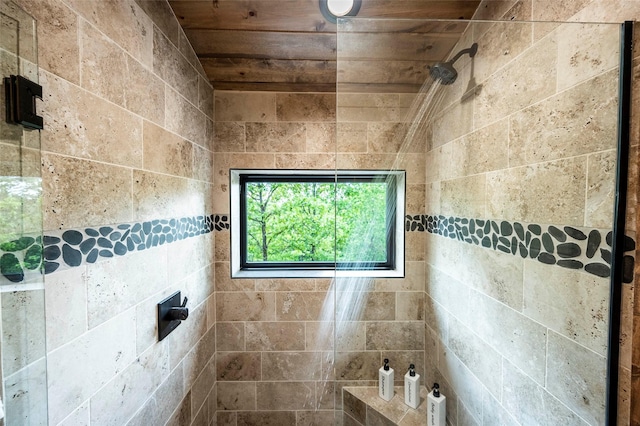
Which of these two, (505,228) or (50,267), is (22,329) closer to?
(50,267)

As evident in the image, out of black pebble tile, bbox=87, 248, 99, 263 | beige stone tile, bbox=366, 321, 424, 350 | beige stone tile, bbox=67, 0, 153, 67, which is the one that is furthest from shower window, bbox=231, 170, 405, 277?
black pebble tile, bbox=87, 248, 99, 263

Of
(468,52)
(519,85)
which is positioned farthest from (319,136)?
(519,85)

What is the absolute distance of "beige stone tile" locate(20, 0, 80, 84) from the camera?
1.83ft

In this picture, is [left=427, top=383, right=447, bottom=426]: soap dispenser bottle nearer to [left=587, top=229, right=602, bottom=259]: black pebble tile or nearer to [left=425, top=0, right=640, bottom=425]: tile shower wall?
[left=425, top=0, right=640, bottom=425]: tile shower wall

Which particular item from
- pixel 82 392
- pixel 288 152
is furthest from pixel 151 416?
pixel 288 152

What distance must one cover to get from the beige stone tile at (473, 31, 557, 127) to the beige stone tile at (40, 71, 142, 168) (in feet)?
4.48

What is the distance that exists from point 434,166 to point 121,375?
1.55 m

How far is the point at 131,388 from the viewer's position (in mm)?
835

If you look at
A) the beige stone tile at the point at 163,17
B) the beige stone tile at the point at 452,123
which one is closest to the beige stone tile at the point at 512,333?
the beige stone tile at the point at 452,123

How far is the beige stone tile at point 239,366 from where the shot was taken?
1537 mm

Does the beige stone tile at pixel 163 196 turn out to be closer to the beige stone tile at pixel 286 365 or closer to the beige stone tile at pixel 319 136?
the beige stone tile at pixel 319 136

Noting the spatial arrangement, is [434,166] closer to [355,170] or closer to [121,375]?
[355,170]

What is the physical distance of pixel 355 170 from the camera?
133cm

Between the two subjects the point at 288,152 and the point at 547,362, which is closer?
the point at 547,362
